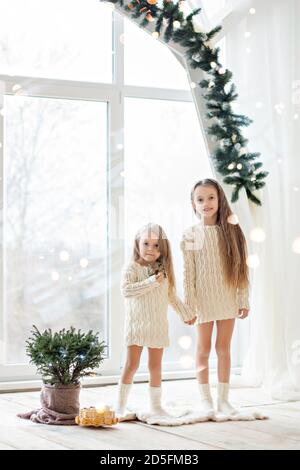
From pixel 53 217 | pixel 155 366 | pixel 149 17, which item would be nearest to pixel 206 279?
pixel 155 366

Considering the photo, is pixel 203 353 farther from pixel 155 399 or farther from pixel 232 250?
pixel 232 250

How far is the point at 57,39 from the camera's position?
13.8 ft

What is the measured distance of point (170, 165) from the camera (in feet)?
14.7

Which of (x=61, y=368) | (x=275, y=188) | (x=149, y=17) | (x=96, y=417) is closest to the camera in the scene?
(x=96, y=417)

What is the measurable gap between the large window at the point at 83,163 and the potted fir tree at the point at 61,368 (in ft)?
2.94

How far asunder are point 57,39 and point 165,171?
919 mm

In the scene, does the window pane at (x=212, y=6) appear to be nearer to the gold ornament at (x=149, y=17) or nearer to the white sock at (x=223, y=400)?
the gold ornament at (x=149, y=17)

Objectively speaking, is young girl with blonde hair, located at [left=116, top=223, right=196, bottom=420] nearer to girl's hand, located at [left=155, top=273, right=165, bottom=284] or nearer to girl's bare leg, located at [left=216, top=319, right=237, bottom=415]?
girl's hand, located at [left=155, top=273, right=165, bottom=284]

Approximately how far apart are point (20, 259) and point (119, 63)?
119 cm

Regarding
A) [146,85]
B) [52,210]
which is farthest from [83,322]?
[146,85]

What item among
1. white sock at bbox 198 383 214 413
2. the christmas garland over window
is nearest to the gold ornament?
the christmas garland over window

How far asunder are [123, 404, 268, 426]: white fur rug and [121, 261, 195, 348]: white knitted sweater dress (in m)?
0.27

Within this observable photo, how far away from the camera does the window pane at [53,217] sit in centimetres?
407

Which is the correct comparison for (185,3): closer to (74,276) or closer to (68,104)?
(68,104)
